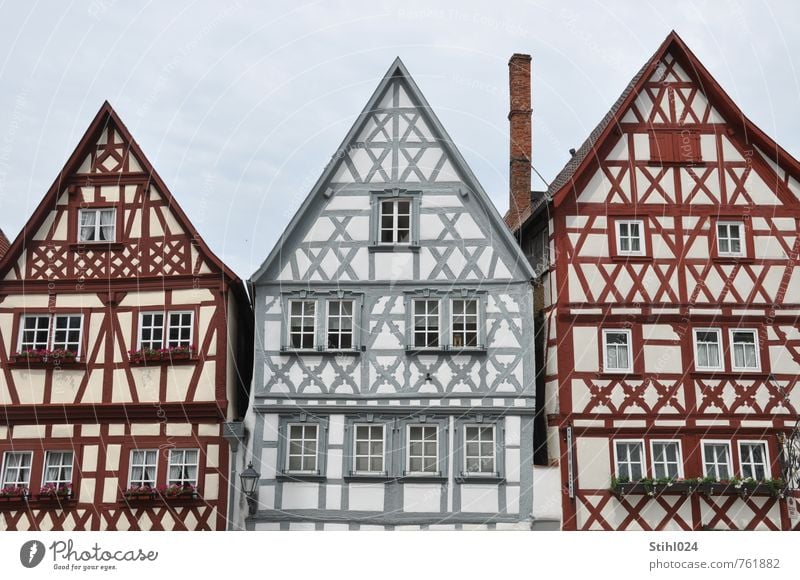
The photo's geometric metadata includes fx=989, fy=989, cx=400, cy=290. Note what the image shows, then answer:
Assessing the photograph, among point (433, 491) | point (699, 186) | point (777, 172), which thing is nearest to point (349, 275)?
point (433, 491)

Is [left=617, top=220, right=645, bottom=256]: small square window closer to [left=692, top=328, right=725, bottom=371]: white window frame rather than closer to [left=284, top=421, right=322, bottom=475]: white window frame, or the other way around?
[left=692, top=328, right=725, bottom=371]: white window frame

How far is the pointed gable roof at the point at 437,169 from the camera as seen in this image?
55.6 feet

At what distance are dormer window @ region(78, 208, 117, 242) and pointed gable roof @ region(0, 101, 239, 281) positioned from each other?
587mm

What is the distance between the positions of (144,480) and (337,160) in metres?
6.35

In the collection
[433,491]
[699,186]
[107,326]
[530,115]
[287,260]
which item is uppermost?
[530,115]

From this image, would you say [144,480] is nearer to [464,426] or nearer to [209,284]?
[209,284]

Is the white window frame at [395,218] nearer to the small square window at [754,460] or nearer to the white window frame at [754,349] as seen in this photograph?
the white window frame at [754,349]

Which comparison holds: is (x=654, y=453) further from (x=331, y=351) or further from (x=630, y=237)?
(x=331, y=351)

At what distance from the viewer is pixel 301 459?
1661 cm

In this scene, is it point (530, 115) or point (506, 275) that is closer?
point (506, 275)

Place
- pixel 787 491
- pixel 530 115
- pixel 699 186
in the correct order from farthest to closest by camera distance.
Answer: pixel 530 115, pixel 699 186, pixel 787 491

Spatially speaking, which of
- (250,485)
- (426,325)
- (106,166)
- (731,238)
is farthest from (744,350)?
(106,166)

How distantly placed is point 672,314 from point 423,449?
16.0ft

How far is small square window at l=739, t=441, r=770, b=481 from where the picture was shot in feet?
54.4
